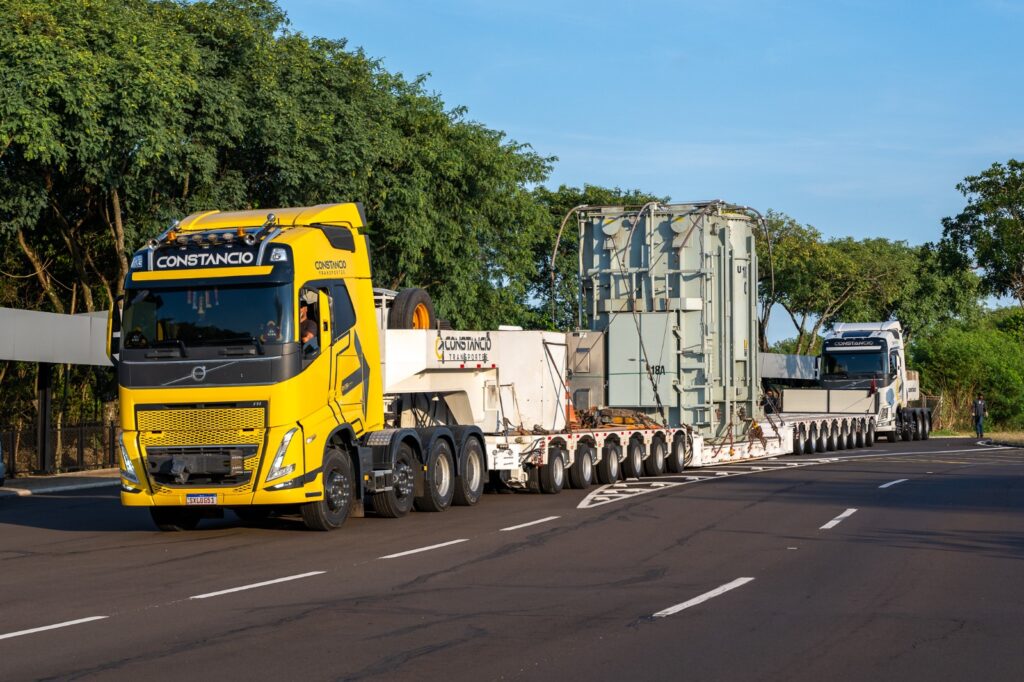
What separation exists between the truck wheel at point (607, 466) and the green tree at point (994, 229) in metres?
35.7

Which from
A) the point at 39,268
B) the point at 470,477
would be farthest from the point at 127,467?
the point at 39,268

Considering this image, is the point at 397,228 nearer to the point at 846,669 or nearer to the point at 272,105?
the point at 272,105

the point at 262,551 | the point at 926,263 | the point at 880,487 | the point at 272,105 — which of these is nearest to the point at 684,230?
the point at 880,487

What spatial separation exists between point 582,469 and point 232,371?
9957mm

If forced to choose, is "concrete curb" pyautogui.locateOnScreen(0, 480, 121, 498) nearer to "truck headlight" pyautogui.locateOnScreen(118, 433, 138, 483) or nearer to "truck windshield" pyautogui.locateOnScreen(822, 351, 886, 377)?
"truck headlight" pyautogui.locateOnScreen(118, 433, 138, 483)

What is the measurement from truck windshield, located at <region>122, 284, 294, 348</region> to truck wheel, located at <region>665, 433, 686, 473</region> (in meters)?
13.8

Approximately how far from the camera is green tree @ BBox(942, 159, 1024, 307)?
185 ft

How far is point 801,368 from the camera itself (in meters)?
62.1

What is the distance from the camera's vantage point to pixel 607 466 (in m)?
26.0

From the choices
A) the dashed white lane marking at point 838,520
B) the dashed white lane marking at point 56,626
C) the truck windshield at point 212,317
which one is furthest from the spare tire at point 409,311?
the dashed white lane marking at point 56,626

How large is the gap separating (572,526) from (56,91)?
15.9 metres

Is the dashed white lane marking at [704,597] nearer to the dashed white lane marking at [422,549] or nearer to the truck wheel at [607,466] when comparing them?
the dashed white lane marking at [422,549]

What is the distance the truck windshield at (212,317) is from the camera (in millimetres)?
16516

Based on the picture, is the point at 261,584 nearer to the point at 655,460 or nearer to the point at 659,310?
the point at 655,460
